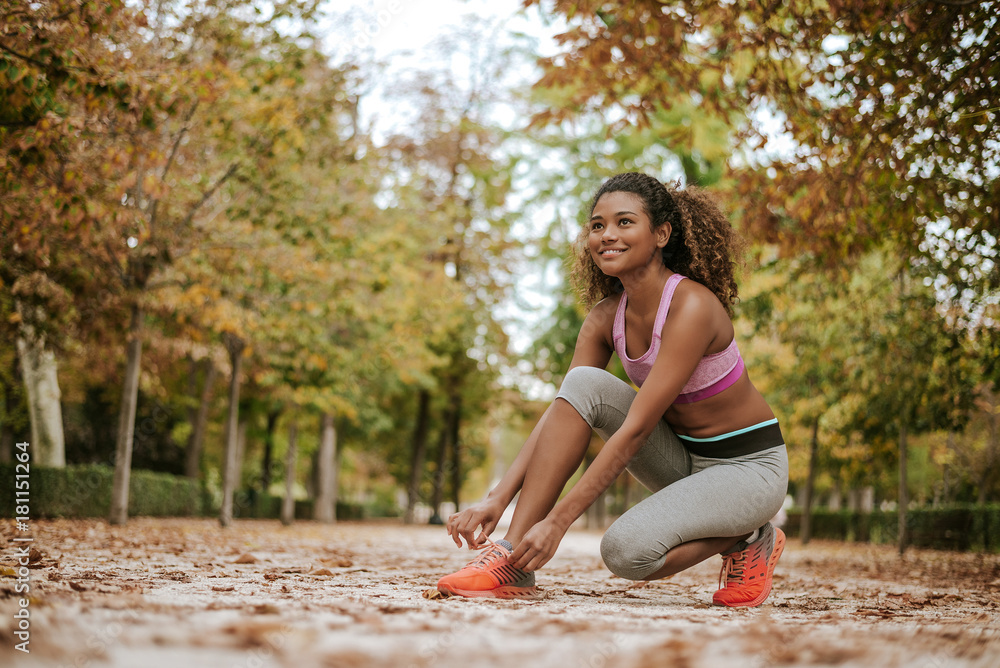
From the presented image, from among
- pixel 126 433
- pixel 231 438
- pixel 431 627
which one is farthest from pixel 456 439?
pixel 431 627

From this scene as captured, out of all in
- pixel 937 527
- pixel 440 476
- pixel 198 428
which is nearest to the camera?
pixel 937 527

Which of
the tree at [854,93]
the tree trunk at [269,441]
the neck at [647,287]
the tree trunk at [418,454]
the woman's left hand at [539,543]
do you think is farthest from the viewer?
the tree trunk at [269,441]

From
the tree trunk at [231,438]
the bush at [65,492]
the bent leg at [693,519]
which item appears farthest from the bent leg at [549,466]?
the bush at [65,492]

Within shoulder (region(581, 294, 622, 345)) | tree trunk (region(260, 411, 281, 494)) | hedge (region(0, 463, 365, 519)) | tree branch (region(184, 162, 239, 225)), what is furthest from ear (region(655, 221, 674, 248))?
tree trunk (region(260, 411, 281, 494))

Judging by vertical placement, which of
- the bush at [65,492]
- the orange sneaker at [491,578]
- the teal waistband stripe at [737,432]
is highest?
the teal waistband stripe at [737,432]

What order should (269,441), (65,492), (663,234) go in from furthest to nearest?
(269,441)
(65,492)
(663,234)

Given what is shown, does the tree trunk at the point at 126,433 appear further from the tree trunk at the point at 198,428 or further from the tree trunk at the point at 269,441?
the tree trunk at the point at 269,441

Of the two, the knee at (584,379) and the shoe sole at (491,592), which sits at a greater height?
the knee at (584,379)

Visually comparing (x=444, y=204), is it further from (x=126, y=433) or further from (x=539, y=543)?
(x=539, y=543)

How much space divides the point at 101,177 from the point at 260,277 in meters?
3.51

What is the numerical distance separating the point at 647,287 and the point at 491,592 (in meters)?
1.41

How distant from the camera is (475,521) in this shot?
10.1 feet

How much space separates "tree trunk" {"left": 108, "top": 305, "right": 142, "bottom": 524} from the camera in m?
10.1

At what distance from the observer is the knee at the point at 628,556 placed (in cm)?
290
